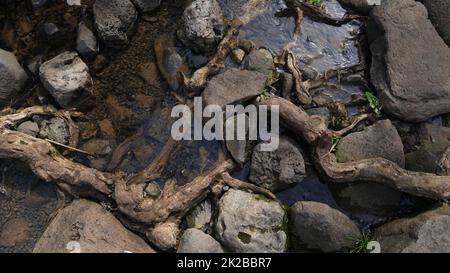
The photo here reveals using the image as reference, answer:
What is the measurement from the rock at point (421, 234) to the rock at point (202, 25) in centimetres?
464

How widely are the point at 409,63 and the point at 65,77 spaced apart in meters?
6.15

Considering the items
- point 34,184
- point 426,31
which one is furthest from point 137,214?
point 426,31

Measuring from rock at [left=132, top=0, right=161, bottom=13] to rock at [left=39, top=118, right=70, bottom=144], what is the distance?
8.69 ft

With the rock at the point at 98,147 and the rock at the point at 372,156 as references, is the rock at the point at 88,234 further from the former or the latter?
the rock at the point at 372,156

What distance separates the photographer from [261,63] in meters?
7.74

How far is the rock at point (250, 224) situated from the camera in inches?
255

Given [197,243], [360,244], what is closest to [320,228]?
[360,244]

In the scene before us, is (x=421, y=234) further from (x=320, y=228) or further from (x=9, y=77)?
(x=9, y=77)

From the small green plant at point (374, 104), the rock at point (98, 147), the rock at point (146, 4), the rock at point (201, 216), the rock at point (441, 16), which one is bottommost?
the rock at point (201, 216)

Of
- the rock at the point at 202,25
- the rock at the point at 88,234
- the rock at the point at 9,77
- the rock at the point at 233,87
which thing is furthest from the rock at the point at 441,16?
the rock at the point at 9,77

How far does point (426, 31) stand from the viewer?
7.42 m

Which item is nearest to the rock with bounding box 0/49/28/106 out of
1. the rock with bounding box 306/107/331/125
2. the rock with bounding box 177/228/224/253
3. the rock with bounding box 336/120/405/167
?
the rock with bounding box 177/228/224/253

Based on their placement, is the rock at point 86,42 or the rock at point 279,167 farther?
the rock at point 86,42

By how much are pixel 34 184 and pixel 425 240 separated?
6608 mm
